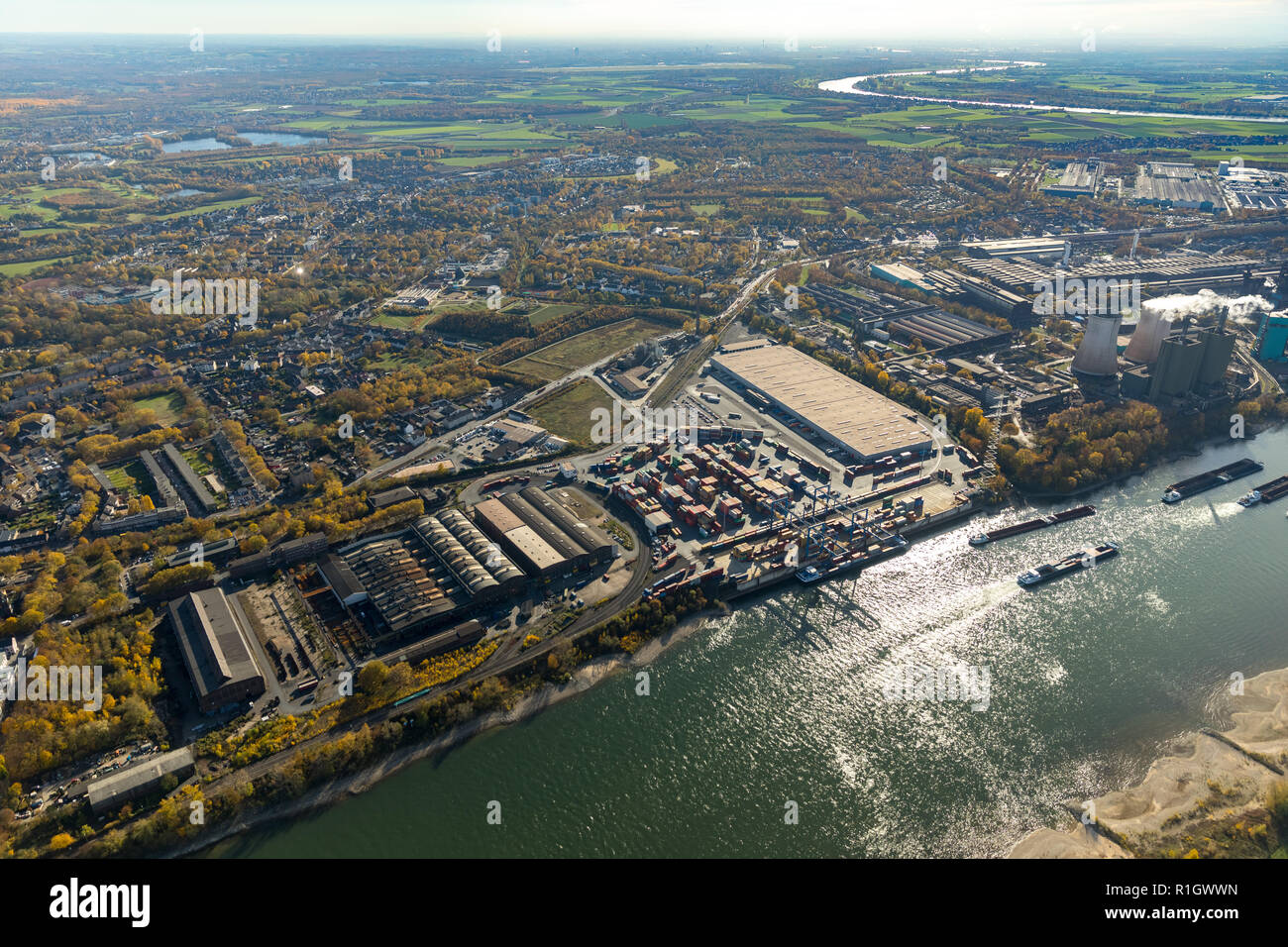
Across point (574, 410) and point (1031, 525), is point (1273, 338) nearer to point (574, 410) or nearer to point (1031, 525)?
point (1031, 525)

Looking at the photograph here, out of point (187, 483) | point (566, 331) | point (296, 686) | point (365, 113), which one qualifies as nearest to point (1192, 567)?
point (296, 686)

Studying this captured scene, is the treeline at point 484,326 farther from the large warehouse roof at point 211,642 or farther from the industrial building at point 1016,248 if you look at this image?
the industrial building at point 1016,248

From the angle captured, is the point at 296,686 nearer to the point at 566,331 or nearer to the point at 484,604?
the point at 484,604

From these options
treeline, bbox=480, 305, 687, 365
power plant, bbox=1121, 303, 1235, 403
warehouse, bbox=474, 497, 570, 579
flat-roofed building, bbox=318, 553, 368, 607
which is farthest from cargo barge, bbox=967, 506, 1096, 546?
treeline, bbox=480, 305, 687, 365

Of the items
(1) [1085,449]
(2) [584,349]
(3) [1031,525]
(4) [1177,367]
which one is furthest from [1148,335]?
(2) [584,349]

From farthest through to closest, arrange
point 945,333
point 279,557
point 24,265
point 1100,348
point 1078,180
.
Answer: point 1078,180 → point 24,265 → point 945,333 → point 1100,348 → point 279,557

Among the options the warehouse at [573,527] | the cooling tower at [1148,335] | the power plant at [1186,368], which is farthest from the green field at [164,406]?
the cooling tower at [1148,335]

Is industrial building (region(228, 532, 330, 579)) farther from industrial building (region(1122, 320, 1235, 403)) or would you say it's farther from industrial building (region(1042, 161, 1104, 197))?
industrial building (region(1042, 161, 1104, 197))

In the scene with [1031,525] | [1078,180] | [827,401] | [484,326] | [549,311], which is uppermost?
[1078,180]
